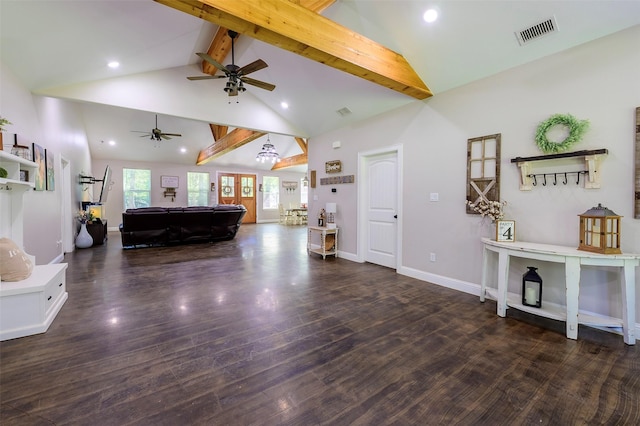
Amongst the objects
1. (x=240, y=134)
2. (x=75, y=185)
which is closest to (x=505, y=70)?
(x=240, y=134)

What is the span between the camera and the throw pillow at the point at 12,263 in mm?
2314

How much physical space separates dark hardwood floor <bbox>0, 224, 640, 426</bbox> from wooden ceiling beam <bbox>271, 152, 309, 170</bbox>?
8110mm

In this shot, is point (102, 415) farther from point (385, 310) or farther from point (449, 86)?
point (449, 86)

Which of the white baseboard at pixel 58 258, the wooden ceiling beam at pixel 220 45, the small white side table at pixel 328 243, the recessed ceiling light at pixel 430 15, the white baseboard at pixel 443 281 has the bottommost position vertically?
the white baseboard at pixel 443 281

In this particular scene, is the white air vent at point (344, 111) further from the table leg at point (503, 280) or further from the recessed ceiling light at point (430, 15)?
the table leg at point (503, 280)

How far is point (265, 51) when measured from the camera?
4289mm

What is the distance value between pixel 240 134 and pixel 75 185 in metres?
4.03

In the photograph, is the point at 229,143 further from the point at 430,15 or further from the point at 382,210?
the point at 430,15

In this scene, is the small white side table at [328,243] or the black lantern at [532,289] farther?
the small white side table at [328,243]

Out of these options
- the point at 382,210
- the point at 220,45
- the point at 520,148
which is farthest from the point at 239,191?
the point at 520,148

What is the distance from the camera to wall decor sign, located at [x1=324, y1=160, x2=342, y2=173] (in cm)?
536

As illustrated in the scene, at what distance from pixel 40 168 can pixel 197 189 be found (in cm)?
757

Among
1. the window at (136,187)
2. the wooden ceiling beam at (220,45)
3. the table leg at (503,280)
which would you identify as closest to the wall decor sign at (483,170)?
the table leg at (503,280)

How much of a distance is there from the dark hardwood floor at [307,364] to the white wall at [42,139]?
1.39 meters
